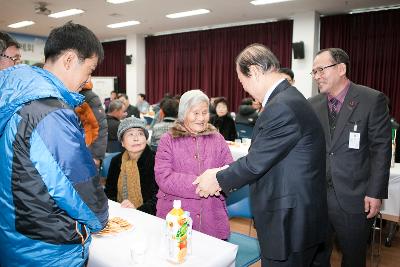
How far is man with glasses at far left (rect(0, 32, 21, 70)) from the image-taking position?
2.18 m

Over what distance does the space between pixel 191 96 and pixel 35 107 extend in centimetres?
124

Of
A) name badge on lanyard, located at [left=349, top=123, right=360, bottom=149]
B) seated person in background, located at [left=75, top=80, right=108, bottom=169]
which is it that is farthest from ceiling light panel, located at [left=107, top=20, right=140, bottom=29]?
name badge on lanyard, located at [left=349, top=123, right=360, bottom=149]

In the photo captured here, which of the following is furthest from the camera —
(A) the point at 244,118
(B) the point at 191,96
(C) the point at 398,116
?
(C) the point at 398,116

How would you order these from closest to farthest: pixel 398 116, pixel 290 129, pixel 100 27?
pixel 290 129 < pixel 398 116 < pixel 100 27

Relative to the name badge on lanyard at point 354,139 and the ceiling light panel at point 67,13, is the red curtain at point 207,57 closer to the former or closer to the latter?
the ceiling light panel at point 67,13

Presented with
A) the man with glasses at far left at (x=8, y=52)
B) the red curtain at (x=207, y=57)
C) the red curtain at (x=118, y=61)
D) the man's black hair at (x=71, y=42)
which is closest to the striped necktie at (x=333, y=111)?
the man's black hair at (x=71, y=42)

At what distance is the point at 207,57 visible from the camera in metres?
10.7

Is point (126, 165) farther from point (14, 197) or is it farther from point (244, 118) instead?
point (244, 118)

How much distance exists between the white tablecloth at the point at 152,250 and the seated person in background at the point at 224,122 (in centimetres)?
422

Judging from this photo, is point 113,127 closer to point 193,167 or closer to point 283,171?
point 193,167

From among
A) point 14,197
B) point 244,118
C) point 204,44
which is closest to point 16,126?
point 14,197

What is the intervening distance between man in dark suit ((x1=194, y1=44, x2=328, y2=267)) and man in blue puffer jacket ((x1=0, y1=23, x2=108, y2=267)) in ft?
2.53

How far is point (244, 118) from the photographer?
6.05 m

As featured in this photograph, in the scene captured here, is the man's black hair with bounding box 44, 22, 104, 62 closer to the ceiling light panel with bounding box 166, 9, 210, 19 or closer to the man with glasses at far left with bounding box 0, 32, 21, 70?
the man with glasses at far left with bounding box 0, 32, 21, 70
